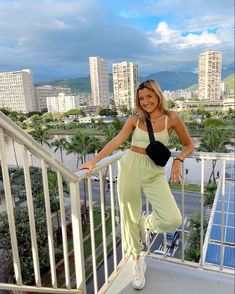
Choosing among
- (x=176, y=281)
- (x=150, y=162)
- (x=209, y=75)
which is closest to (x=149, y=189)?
(x=150, y=162)

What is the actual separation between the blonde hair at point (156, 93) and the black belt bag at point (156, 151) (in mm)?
106

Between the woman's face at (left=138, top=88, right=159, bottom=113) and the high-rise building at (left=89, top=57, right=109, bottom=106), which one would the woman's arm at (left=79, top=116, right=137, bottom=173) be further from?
the high-rise building at (left=89, top=57, right=109, bottom=106)

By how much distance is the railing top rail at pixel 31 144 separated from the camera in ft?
2.95

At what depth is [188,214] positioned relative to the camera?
13.9 metres

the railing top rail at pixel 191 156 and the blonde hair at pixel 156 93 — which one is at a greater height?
the blonde hair at pixel 156 93

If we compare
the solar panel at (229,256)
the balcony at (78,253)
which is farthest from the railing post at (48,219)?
the solar panel at (229,256)

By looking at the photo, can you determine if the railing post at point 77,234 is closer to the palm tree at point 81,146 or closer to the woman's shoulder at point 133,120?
the woman's shoulder at point 133,120

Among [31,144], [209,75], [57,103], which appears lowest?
[31,144]

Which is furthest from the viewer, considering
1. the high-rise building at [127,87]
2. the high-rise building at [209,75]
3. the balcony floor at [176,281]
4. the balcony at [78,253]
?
the high-rise building at [209,75]

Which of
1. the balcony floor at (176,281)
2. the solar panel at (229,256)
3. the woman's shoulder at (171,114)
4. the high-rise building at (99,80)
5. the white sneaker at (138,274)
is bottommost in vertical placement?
the solar panel at (229,256)

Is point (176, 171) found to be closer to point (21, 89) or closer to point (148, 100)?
point (148, 100)

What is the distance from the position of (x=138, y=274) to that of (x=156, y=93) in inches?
49.7

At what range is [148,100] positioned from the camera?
57.4 inches

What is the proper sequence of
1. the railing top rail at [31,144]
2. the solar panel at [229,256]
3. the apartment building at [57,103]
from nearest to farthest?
1. the railing top rail at [31,144]
2. the apartment building at [57,103]
3. the solar panel at [229,256]
